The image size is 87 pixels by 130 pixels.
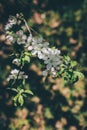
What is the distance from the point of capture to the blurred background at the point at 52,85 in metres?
4.77

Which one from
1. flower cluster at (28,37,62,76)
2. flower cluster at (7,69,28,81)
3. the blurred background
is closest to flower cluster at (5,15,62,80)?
flower cluster at (28,37,62,76)

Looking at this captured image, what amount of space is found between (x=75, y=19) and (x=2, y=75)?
5.73ft

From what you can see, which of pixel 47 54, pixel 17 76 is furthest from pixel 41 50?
pixel 17 76

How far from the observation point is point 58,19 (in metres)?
5.87

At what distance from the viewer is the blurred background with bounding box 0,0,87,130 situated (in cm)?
477

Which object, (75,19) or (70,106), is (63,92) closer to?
(70,106)

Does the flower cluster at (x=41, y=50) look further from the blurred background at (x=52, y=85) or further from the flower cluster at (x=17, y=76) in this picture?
the blurred background at (x=52, y=85)

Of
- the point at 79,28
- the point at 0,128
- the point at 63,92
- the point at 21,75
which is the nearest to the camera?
the point at 21,75

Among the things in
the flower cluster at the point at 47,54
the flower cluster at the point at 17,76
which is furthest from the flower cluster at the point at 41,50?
the flower cluster at the point at 17,76

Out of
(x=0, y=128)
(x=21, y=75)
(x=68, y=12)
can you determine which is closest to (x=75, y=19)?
(x=68, y=12)

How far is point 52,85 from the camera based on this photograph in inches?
200

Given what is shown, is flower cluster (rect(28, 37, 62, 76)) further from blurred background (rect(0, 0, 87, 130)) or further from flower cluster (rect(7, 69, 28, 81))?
blurred background (rect(0, 0, 87, 130))

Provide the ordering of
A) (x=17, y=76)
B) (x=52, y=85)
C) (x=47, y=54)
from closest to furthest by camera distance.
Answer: (x=47, y=54), (x=17, y=76), (x=52, y=85)

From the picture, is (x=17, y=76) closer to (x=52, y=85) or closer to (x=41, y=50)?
(x=41, y=50)
